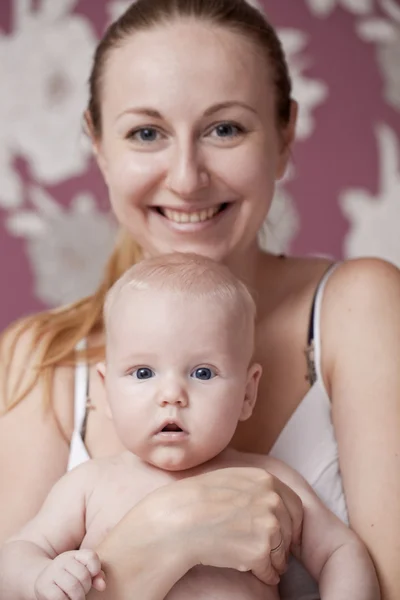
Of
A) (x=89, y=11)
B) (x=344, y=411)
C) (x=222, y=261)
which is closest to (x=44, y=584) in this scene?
(x=344, y=411)

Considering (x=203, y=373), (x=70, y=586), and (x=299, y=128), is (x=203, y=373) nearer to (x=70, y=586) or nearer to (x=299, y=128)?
(x=70, y=586)

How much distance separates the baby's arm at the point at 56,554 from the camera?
1308 millimetres

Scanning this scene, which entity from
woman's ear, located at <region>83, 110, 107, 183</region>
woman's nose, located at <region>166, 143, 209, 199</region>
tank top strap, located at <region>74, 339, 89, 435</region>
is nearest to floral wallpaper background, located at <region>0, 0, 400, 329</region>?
woman's ear, located at <region>83, 110, 107, 183</region>

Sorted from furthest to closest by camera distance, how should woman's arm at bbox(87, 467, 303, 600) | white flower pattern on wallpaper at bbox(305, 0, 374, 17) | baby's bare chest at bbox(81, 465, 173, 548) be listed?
white flower pattern on wallpaper at bbox(305, 0, 374, 17), baby's bare chest at bbox(81, 465, 173, 548), woman's arm at bbox(87, 467, 303, 600)

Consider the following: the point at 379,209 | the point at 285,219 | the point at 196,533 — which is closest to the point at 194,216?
the point at 196,533

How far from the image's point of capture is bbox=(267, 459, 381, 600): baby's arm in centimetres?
145

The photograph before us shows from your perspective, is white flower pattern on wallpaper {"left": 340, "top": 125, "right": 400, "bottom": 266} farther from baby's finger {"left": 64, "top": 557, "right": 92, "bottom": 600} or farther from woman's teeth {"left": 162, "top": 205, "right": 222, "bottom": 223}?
baby's finger {"left": 64, "top": 557, "right": 92, "bottom": 600}

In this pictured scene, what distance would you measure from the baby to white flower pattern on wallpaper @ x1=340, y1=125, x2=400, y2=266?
139 centimetres

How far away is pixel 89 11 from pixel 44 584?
1.98m

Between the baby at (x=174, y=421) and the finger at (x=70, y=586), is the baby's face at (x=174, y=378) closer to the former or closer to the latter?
the baby at (x=174, y=421)

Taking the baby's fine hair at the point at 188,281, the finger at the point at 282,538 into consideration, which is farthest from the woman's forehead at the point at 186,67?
the finger at the point at 282,538

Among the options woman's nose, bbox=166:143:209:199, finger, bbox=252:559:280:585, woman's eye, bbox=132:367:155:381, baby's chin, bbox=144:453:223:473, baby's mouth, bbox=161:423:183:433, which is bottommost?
finger, bbox=252:559:280:585

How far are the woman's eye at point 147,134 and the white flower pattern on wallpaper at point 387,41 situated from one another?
129 centimetres

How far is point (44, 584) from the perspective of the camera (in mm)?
1317
